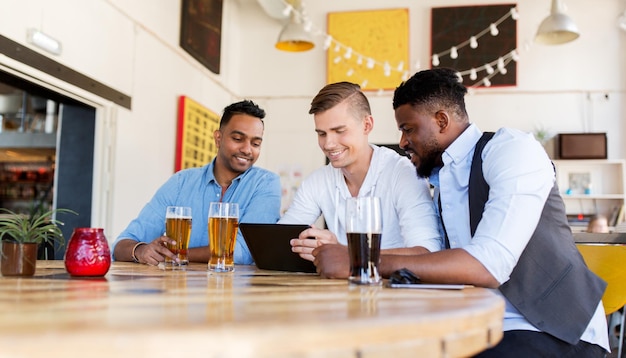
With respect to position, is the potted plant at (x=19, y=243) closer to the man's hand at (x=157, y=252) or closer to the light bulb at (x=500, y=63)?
the man's hand at (x=157, y=252)

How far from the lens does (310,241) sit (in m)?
1.65

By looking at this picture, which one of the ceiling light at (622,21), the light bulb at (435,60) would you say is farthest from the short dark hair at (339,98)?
the ceiling light at (622,21)

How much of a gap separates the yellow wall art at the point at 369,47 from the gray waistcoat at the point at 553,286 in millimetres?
6094

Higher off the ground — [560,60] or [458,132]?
[560,60]

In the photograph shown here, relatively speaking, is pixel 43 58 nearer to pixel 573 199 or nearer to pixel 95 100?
pixel 95 100

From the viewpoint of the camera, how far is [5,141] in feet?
20.9

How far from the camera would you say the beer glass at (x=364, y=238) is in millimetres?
1320

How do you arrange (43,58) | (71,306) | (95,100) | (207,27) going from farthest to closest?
(207,27) → (95,100) → (43,58) → (71,306)

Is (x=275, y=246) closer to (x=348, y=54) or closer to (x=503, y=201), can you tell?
(x=503, y=201)

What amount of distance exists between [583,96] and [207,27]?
A: 4.59 metres

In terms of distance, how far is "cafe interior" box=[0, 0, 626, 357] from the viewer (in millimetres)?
707

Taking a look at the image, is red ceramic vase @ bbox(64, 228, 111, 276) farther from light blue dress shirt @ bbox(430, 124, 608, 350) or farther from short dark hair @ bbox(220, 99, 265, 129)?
short dark hair @ bbox(220, 99, 265, 129)

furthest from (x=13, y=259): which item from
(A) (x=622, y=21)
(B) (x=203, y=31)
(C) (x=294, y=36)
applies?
(A) (x=622, y=21)

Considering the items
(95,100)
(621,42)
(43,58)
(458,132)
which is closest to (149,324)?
(458,132)
